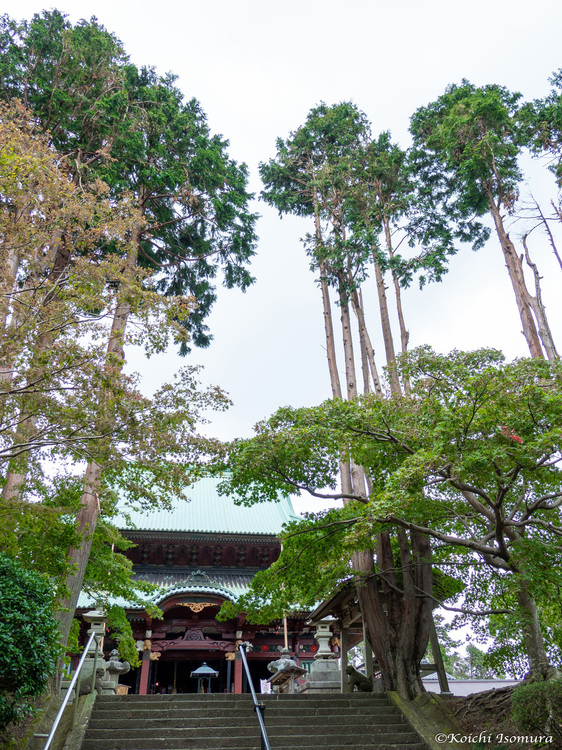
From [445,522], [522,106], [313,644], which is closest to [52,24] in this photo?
[522,106]

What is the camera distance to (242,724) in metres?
7.76

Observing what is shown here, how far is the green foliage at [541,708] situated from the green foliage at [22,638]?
5.63 meters

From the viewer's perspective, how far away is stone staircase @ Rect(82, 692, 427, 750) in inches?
282

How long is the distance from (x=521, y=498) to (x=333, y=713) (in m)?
4.66

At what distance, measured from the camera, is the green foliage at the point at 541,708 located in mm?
5906

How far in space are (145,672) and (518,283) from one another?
1407 cm

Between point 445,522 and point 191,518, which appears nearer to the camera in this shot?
point 445,522

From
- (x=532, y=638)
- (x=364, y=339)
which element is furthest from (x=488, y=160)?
(x=532, y=638)

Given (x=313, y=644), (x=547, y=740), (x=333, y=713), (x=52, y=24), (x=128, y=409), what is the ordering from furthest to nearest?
1. (x=313, y=644)
2. (x=52, y=24)
3. (x=333, y=713)
4. (x=128, y=409)
5. (x=547, y=740)

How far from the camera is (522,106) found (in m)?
14.4

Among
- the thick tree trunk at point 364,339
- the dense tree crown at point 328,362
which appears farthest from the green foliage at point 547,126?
the thick tree trunk at point 364,339

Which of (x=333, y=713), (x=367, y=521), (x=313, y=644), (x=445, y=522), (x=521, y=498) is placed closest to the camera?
(x=367, y=521)

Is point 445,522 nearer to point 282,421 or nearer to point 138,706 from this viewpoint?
point 282,421

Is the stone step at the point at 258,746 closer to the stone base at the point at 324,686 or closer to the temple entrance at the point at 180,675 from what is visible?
the stone base at the point at 324,686
